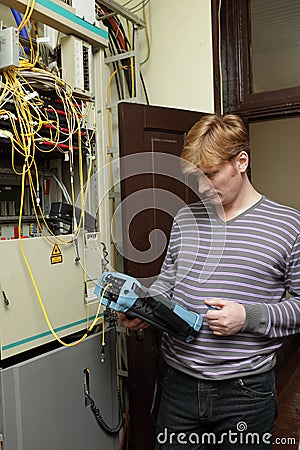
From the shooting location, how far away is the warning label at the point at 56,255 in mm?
1421

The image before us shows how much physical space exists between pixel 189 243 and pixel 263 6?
1.63m

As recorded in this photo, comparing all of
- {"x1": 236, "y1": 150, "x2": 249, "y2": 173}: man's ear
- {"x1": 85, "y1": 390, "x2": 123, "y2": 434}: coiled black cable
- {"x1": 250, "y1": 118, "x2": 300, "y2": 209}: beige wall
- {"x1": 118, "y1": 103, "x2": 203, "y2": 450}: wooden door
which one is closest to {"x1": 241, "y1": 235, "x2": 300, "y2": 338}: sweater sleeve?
{"x1": 236, "y1": 150, "x2": 249, "y2": 173}: man's ear

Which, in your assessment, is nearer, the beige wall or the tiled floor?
the tiled floor

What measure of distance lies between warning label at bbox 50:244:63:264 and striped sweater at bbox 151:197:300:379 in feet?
1.36

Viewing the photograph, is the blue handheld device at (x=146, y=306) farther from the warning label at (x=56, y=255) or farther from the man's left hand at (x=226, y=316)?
the warning label at (x=56, y=255)

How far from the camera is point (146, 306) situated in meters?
1.13

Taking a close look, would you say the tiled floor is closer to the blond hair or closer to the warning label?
the warning label

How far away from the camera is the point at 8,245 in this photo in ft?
4.14

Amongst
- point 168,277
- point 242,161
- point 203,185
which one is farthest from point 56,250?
point 242,161

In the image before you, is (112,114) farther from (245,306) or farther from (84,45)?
(245,306)

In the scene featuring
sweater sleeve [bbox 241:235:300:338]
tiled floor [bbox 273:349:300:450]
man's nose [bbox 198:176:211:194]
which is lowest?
tiled floor [bbox 273:349:300:450]

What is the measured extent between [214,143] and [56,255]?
0.67 m

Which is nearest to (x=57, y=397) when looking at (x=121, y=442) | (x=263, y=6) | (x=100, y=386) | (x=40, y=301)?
(x=100, y=386)

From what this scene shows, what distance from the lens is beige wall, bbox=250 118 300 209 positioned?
3791 millimetres
